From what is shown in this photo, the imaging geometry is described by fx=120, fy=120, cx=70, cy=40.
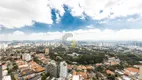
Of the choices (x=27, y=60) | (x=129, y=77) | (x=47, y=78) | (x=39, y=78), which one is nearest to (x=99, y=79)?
(x=129, y=77)

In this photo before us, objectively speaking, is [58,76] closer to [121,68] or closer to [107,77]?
[107,77]

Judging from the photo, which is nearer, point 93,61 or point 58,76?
point 58,76

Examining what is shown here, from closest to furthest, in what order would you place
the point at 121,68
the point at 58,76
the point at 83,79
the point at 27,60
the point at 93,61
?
the point at 83,79
the point at 58,76
the point at 121,68
the point at 93,61
the point at 27,60

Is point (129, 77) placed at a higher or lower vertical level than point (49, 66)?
lower

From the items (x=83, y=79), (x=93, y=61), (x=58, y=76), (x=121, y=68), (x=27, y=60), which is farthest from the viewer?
(x=27, y=60)

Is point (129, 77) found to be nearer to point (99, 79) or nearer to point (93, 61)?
point (99, 79)

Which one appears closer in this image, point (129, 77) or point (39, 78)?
point (39, 78)

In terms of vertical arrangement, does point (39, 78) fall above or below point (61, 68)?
below

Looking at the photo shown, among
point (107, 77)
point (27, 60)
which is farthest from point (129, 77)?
point (27, 60)

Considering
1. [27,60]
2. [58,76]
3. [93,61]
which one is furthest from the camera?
[27,60]
